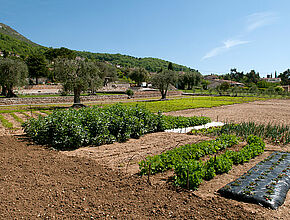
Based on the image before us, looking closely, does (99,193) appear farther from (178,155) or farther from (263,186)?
(263,186)

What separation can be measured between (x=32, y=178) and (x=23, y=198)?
1.03 m

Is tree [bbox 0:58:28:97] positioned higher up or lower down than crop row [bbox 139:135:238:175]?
higher up

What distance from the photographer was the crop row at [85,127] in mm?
8672

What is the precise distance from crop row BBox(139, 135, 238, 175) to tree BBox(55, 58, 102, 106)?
19.1 m

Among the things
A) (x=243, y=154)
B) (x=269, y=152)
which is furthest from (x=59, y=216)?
(x=269, y=152)

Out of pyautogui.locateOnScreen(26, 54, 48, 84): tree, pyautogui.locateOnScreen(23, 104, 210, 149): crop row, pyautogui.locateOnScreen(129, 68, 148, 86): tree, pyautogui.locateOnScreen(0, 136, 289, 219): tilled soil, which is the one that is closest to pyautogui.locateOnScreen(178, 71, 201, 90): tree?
pyautogui.locateOnScreen(129, 68, 148, 86): tree

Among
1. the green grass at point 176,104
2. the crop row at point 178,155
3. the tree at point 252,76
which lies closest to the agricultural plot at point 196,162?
the crop row at point 178,155

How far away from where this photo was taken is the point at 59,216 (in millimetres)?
3967

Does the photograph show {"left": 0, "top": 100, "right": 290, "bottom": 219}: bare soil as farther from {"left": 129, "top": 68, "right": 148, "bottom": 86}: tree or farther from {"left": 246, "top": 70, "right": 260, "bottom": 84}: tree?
{"left": 246, "top": 70, "right": 260, "bottom": 84}: tree

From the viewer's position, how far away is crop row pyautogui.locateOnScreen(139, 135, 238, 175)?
6.32 m

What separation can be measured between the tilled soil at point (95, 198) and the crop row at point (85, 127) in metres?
2.33

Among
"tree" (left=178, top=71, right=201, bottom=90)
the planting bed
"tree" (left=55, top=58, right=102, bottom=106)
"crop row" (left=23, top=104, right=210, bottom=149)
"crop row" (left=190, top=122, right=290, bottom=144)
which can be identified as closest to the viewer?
the planting bed

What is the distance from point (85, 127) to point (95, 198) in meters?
4.75

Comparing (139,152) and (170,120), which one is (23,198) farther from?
(170,120)
